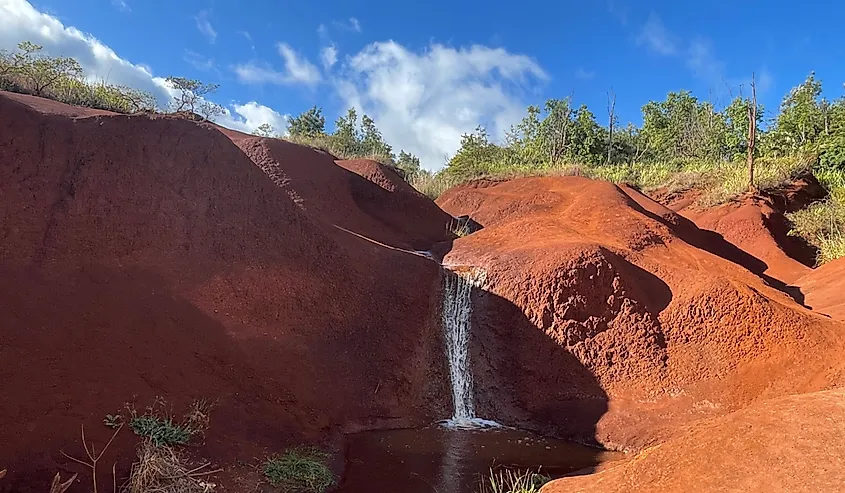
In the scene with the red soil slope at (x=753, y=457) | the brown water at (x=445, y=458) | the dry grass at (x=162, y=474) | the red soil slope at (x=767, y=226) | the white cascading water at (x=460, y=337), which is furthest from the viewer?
the red soil slope at (x=767, y=226)

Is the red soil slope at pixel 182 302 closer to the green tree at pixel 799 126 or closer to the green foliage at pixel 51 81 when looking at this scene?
the green foliage at pixel 51 81

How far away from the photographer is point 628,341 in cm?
1150

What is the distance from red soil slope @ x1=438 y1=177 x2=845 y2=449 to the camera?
34.2ft

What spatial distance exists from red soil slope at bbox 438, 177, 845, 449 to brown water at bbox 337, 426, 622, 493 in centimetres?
85

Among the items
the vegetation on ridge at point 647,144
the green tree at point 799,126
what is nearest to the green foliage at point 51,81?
the vegetation on ridge at point 647,144

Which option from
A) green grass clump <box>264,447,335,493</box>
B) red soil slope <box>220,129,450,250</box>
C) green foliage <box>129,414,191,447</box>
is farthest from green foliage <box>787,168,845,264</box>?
green foliage <box>129,414,191,447</box>

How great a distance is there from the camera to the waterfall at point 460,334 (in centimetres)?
1105

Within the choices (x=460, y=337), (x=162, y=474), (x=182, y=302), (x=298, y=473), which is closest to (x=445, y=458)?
(x=298, y=473)

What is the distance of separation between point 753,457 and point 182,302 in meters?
7.92

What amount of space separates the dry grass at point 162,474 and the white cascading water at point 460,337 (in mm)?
5165

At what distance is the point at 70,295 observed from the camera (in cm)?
782

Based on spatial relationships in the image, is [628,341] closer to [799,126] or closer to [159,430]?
[159,430]

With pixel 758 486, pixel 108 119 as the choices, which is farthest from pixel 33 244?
pixel 758 486

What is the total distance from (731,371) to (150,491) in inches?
389
